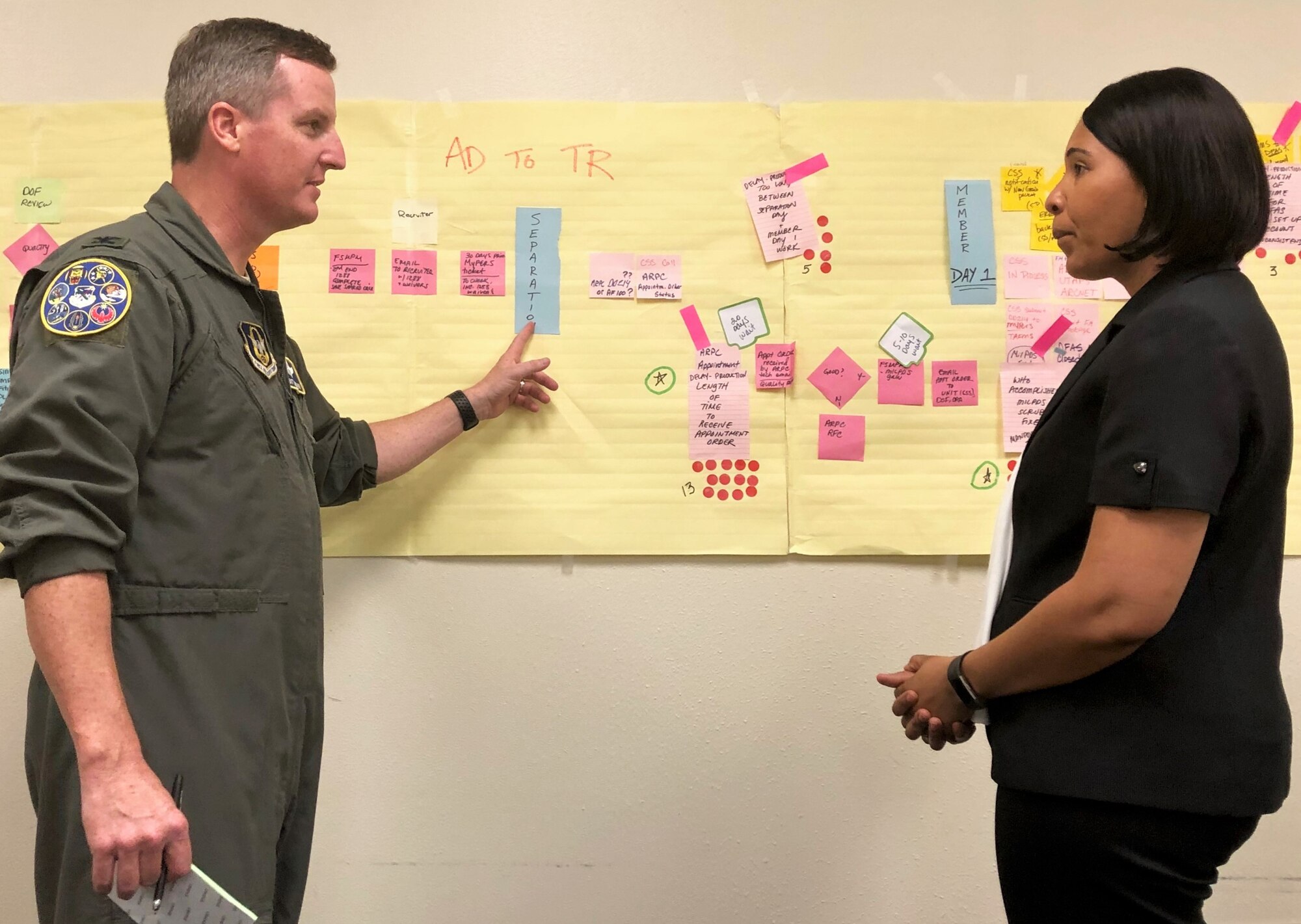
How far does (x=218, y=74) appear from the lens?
1.20 metres

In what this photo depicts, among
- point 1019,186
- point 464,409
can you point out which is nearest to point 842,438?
point 1019,186

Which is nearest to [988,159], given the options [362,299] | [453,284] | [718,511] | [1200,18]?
[1200,18]

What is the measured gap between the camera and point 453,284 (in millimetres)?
1674

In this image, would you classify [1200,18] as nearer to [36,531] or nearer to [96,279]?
[96,279]

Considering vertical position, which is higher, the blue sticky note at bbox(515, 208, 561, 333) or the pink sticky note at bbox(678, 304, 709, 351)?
the blue sticky note at bbox(515, 208, 561, 333)

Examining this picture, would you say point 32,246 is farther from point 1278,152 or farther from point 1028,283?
point 1278,152

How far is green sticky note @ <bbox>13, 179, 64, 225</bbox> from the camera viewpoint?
1.66 metres

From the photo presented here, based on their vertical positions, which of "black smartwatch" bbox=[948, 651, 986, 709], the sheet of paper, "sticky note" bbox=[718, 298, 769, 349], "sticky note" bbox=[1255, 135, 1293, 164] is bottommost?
the sheet of paper

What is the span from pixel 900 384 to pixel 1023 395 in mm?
215

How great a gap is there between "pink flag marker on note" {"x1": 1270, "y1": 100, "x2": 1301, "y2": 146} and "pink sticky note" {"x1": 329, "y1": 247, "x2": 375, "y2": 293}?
160 cm

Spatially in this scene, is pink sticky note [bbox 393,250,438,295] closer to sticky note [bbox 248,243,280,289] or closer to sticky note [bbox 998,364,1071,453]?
sticky note [bbox 248,243,280,289]

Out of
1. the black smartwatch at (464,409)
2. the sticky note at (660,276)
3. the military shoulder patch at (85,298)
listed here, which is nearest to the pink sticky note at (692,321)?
the sticky note at (660,276)

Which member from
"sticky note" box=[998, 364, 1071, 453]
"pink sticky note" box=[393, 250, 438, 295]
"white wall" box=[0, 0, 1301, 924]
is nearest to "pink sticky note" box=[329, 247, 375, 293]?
"pink sticky note" box=[393, 250, 438, 295]

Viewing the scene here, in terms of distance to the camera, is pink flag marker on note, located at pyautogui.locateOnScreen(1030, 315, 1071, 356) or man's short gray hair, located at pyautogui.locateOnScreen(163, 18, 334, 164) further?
pink flag marker on note, located at pyautogui.locateOnScreen(1030, 315, 1071, 356)
